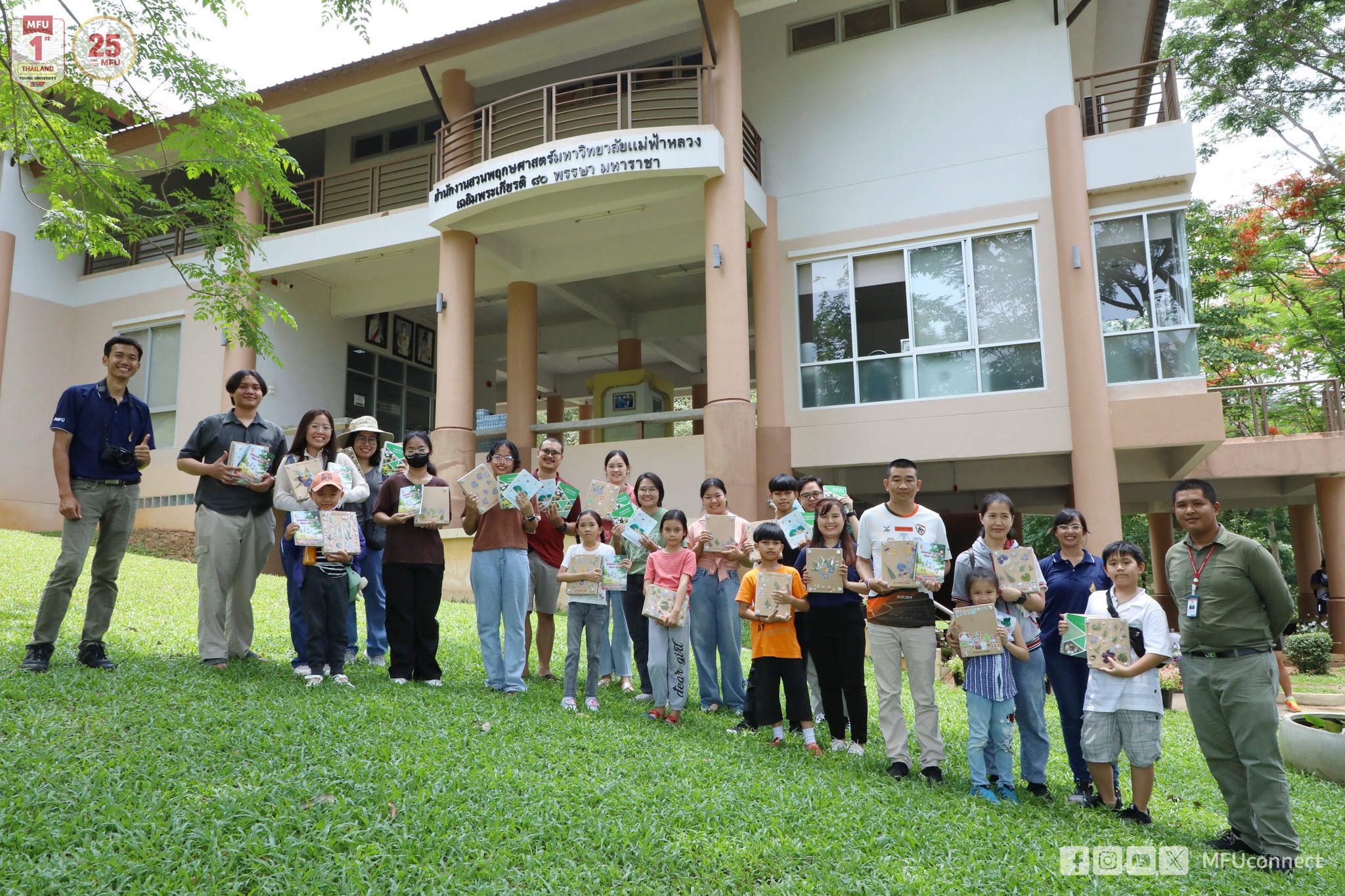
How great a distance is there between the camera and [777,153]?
42.1 ft

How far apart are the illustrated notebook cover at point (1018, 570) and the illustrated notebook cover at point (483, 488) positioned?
3190mm

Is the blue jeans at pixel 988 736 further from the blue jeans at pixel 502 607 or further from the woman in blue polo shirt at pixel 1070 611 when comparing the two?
the blue jeans at pixel 502 607

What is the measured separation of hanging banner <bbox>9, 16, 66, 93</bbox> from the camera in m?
6.47

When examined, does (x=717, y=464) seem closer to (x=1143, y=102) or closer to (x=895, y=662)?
(x=895, y=662)

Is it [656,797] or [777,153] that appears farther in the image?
[777,153]

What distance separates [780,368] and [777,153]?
3.28 metres

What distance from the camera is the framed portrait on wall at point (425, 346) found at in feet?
61.2

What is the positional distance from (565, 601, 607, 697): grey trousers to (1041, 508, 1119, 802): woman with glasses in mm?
2778

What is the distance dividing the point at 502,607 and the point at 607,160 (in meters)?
7.14

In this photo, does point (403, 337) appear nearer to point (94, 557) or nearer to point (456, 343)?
point (456, 343)

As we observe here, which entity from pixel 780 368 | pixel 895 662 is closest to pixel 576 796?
pixel 895 662

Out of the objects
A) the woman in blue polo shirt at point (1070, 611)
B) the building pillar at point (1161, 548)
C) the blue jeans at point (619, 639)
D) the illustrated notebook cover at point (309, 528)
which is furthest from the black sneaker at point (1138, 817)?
the building pillar at point (1161, 548)

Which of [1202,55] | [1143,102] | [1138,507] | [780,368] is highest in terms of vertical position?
[1202,55]

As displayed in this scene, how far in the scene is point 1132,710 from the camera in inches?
172
